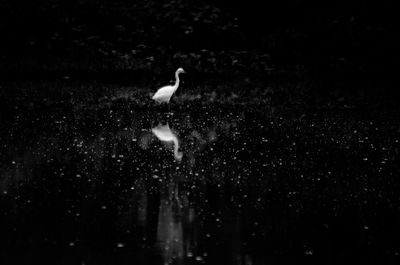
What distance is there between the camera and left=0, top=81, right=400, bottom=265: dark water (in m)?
7.52

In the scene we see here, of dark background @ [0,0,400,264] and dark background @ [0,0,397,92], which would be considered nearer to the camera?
dark background @ [0,0,400,264]

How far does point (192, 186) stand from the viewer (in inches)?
388

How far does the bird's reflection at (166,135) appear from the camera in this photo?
1231 cm

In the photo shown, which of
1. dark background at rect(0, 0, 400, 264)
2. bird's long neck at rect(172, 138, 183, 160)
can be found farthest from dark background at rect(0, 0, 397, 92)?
bird's long neck at rect(172, 138, 183, 160)

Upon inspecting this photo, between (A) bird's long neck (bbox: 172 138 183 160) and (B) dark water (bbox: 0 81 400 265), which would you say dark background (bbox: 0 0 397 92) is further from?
(A) bird's long neck (bbox: 172 138 183 160)

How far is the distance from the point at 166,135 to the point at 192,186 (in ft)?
10.8

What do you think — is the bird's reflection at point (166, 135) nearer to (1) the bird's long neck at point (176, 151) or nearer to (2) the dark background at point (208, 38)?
(1) the bird's long neck at point (176, 151)

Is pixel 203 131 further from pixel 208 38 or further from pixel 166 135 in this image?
pixel 208 38

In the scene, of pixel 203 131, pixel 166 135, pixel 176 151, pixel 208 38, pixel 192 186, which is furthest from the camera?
pixel 208 38

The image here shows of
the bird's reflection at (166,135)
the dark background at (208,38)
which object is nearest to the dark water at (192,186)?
the bird's reflection at (166,135)

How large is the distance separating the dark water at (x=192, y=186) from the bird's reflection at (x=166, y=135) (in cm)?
2

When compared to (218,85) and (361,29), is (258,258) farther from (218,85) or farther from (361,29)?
(361,29)

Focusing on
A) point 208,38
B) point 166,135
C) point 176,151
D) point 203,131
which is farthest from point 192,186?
point 208,38

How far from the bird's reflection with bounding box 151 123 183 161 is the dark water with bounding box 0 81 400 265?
2cm
